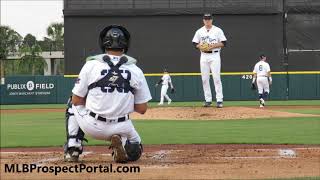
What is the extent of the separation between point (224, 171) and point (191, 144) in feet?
9.84

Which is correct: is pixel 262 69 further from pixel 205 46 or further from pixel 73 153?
pixel 73 153

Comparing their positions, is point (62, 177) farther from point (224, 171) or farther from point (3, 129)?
point (3, 129)

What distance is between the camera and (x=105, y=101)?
19.8ft

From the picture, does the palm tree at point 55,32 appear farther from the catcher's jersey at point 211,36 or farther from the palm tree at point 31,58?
the catcher's jersey at point 211,36

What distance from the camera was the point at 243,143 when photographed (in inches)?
348

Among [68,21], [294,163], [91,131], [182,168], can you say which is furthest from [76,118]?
[68,21]

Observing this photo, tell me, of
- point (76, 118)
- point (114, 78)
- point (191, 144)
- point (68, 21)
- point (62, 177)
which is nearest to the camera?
point (62, 177)

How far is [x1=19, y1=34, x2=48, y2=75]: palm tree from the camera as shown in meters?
47.6

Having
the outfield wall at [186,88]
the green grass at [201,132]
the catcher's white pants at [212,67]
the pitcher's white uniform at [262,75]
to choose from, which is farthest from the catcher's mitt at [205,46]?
the outfield wall at [186,88]

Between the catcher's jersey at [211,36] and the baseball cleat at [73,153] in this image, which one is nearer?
the baseball cleat at [73,153]

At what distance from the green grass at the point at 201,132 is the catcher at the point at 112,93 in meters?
2.87

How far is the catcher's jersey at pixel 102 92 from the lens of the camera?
600 cm

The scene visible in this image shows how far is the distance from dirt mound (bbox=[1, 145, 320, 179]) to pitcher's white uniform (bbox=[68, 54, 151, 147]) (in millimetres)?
377

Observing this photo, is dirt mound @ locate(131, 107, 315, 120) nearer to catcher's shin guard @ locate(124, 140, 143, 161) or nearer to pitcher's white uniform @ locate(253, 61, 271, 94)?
pitcher's white uniform @ locate(253, 61, 271, 94)
